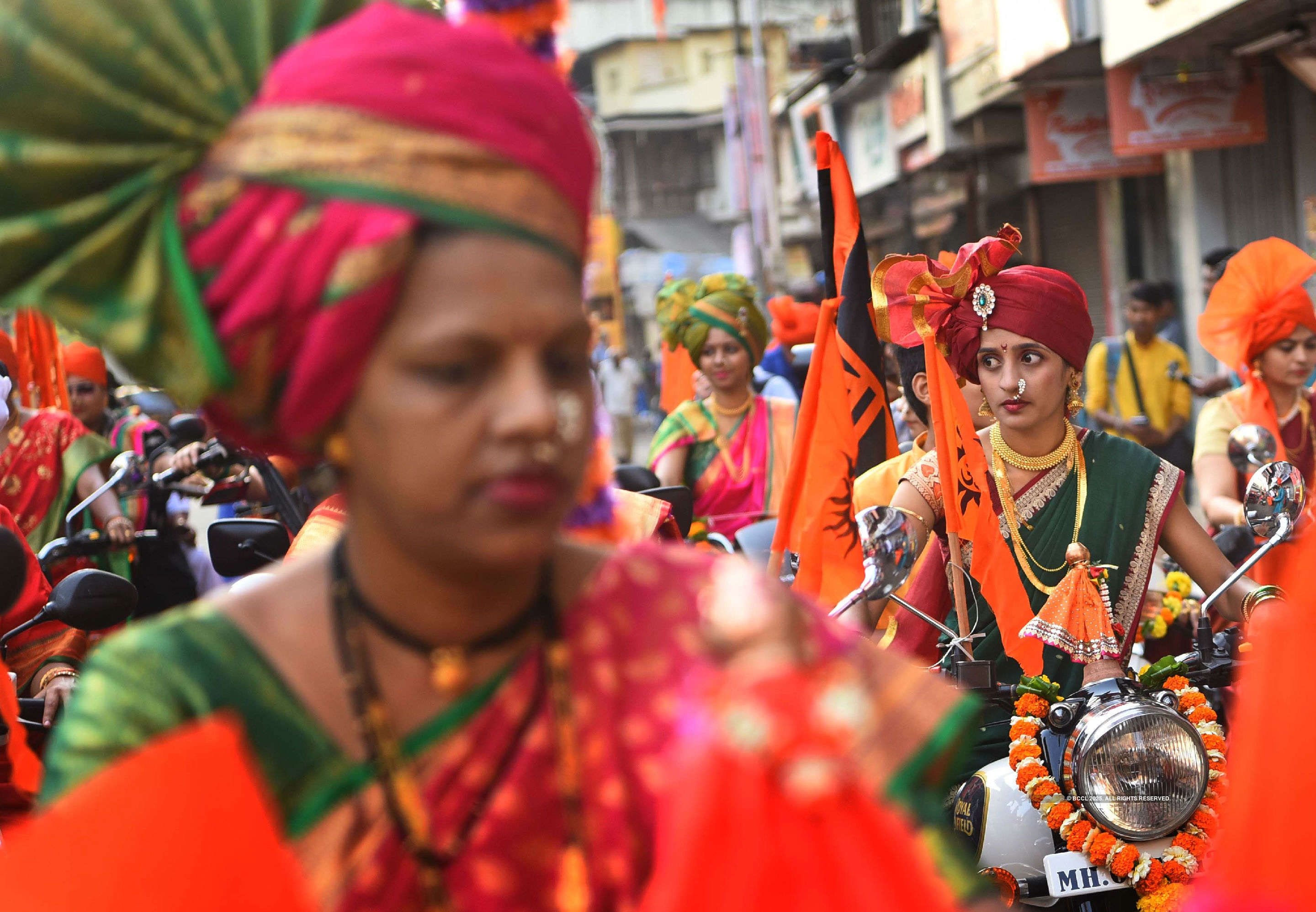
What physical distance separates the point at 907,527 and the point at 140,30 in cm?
208

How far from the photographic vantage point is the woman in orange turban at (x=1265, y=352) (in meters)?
6.57

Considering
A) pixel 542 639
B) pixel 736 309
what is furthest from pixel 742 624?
pixel 736 309

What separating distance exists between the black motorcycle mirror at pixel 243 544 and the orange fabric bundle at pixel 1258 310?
4242 millimetres

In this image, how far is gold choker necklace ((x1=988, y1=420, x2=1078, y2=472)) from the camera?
4590mm

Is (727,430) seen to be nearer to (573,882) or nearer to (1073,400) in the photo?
(1073,400)

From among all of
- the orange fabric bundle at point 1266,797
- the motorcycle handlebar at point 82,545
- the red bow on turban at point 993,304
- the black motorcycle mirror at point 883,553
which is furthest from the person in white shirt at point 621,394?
the orange fabric bundle at point 1266,797

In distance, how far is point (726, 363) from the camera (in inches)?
326

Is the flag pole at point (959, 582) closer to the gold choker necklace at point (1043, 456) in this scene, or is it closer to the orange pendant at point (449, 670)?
the gold choker necklace at point (1043, 456)

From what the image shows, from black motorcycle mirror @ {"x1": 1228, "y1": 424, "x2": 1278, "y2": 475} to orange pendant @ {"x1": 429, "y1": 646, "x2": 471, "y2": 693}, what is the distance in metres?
4.09

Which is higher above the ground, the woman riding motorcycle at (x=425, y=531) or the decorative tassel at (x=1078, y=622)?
the woman riding motorcycle at (x=425, y=531)

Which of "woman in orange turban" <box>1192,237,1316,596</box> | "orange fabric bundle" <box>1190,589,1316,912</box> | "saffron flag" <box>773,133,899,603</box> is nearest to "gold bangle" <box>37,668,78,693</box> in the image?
"saffron flag" <box>773,133,899,603</box>

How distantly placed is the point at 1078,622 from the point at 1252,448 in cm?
170

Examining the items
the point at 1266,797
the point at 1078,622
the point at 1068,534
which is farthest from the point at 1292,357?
the point at 1266,797

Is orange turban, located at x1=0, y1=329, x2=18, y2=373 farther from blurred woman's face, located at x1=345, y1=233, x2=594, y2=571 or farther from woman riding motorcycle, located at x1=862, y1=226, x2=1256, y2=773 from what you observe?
blurred woman's face, located at x1=345, y1=233, x2=594, y2=571
